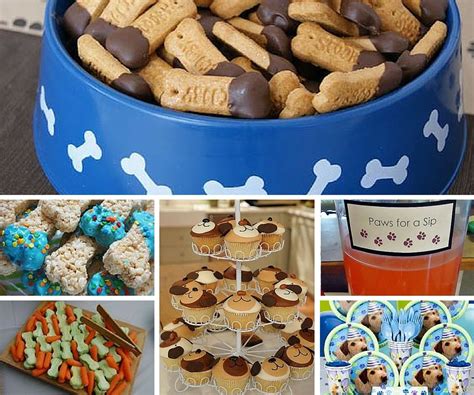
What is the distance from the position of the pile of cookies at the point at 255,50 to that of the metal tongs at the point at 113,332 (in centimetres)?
18

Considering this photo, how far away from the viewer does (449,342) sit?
633 mm

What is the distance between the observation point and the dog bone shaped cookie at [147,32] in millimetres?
757

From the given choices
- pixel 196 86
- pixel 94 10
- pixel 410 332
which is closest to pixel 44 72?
pixel 94 10

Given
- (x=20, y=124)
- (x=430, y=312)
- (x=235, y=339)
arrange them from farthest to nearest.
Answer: (x=20, y=124) → (x=235, y=339) → (x=430, y=312)

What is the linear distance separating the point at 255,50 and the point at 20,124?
39 centimetres

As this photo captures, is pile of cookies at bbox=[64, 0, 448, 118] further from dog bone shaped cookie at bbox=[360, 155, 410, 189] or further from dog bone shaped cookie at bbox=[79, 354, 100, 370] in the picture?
dog bone shaped cookie at bbox=[79, 354, 100, 370]

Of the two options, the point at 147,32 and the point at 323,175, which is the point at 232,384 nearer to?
the point at 323,175

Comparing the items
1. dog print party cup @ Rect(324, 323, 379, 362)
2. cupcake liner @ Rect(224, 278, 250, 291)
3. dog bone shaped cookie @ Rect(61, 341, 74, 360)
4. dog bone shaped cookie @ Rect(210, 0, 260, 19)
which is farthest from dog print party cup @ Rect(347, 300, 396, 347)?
dog bone shaped cookie @ Rect(210, 0, 260, 19)

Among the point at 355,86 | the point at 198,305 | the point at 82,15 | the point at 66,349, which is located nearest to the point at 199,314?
the point at 198,305

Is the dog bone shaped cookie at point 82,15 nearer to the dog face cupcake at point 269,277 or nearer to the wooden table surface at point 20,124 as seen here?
the wooden table surface at point 20,124

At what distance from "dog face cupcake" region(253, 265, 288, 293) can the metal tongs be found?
11 centimetres

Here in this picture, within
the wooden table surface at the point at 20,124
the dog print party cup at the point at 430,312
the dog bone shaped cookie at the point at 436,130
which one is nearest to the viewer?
the dog print party cup at the point at 430,312

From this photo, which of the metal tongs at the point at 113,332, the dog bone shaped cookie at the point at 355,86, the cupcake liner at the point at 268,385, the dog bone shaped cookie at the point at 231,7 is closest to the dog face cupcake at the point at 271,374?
the cupcake liner at the point at 268,385

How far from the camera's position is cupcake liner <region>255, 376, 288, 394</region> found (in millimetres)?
683
